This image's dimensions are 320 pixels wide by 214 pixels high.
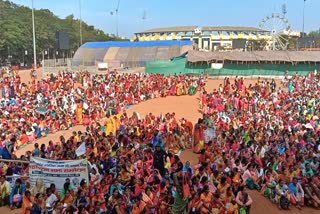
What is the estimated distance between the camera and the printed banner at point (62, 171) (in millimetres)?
8750

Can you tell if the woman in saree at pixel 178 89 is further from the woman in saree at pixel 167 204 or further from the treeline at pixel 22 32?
the treeline at pixel 22 32

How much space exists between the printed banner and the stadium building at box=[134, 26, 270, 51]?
74992mm

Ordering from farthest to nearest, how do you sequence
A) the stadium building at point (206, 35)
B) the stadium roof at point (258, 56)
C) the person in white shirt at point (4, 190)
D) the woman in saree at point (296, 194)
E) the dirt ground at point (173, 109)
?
the stadium building at point (206, 35)
the stadium roof at point (258, 56)
the dirt ground at point (173, 109)
the woman in saree at point (296, 194)
the person in white shirt at point (4, 190)

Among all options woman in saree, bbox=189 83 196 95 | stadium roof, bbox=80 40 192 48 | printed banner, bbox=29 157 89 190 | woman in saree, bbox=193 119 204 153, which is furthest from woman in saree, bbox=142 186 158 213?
stadium roof, bbox=80 40 192 48

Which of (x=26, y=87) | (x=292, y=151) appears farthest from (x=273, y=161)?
(x=26, y=87)

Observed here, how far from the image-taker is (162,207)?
8188 mm

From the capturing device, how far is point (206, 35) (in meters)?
92.0

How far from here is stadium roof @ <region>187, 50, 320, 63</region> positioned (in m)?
33.1

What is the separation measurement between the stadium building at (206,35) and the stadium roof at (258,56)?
159ft

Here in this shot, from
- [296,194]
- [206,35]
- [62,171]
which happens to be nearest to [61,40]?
[62,171]

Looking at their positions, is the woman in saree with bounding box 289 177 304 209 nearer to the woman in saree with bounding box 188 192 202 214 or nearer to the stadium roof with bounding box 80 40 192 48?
the woman in saree with bounding box 188 192 202 214

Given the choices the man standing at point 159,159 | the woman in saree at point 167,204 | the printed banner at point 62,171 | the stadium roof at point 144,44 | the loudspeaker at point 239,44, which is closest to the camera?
the woman in saree at point 167,204

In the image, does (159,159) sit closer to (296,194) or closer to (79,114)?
(296,194)

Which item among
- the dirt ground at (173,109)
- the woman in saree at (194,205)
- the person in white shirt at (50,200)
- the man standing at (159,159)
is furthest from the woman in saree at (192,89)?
the person in white shirt at (50,200)
